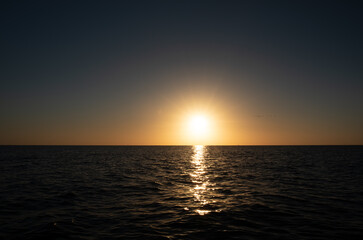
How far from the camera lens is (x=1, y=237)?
8.70 metres

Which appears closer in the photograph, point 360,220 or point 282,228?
point 282,228

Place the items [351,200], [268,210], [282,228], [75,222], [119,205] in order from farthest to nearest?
[351,200]
[119,205]
[268,210]
[75,222]
[282,228]

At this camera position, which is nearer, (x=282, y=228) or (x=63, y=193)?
(x=282, y=228)

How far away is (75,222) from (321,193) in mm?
16917

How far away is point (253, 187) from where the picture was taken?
19.7m

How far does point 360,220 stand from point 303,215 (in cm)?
243

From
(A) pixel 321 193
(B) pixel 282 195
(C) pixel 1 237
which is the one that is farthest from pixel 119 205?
(A) pixel 321 193

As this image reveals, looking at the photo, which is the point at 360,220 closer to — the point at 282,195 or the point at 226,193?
Result: the point at 282,195

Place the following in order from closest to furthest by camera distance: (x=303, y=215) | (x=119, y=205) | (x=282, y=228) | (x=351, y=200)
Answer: (x=282, y=228)
(x=303, y=215)
(x=119, y=205)
(x=351, y=200)

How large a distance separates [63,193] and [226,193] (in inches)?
490

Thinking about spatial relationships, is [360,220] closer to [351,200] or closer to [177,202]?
Result: [351,200]

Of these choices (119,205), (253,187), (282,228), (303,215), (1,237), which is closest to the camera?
(1,237)

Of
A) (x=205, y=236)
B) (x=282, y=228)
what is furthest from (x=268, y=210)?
(x=205, y=236)

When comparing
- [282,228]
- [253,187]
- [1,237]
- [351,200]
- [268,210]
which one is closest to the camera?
[1,237]
